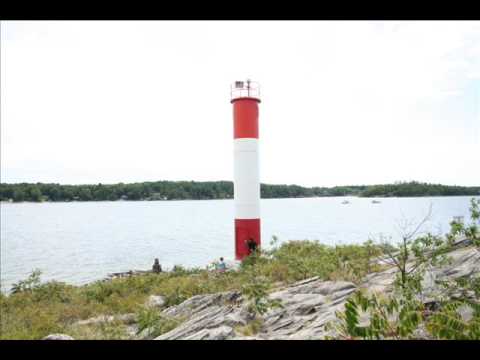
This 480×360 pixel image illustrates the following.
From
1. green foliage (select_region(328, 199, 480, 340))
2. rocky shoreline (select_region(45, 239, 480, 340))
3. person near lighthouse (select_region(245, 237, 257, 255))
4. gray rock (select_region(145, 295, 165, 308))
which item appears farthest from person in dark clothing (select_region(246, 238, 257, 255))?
green foliage (select_region(328, 199, 480, 340))

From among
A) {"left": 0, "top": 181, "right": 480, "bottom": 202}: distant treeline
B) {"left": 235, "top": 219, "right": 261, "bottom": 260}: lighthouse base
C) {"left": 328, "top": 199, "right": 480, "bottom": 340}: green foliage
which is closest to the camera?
{"left": 328, "top": 199, "right": 480, "bottom": 340}: green foliage

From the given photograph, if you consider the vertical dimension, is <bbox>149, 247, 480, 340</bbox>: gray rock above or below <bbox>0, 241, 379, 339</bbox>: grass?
above

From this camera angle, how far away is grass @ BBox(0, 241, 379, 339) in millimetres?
6348

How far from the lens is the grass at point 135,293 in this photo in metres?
6.35

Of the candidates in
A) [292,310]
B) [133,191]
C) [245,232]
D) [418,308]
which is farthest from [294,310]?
[133,191]

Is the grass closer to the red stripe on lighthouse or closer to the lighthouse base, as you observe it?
the lighthouse base

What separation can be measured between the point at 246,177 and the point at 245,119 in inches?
76.9

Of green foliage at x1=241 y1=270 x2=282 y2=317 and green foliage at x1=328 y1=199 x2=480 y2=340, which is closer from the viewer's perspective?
green foliage at x1=328 y1=199 x2=480 y2=340

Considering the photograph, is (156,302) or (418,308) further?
(156,302)

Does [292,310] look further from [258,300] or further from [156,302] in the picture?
[156,302]

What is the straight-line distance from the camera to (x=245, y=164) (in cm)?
Result: 1122
